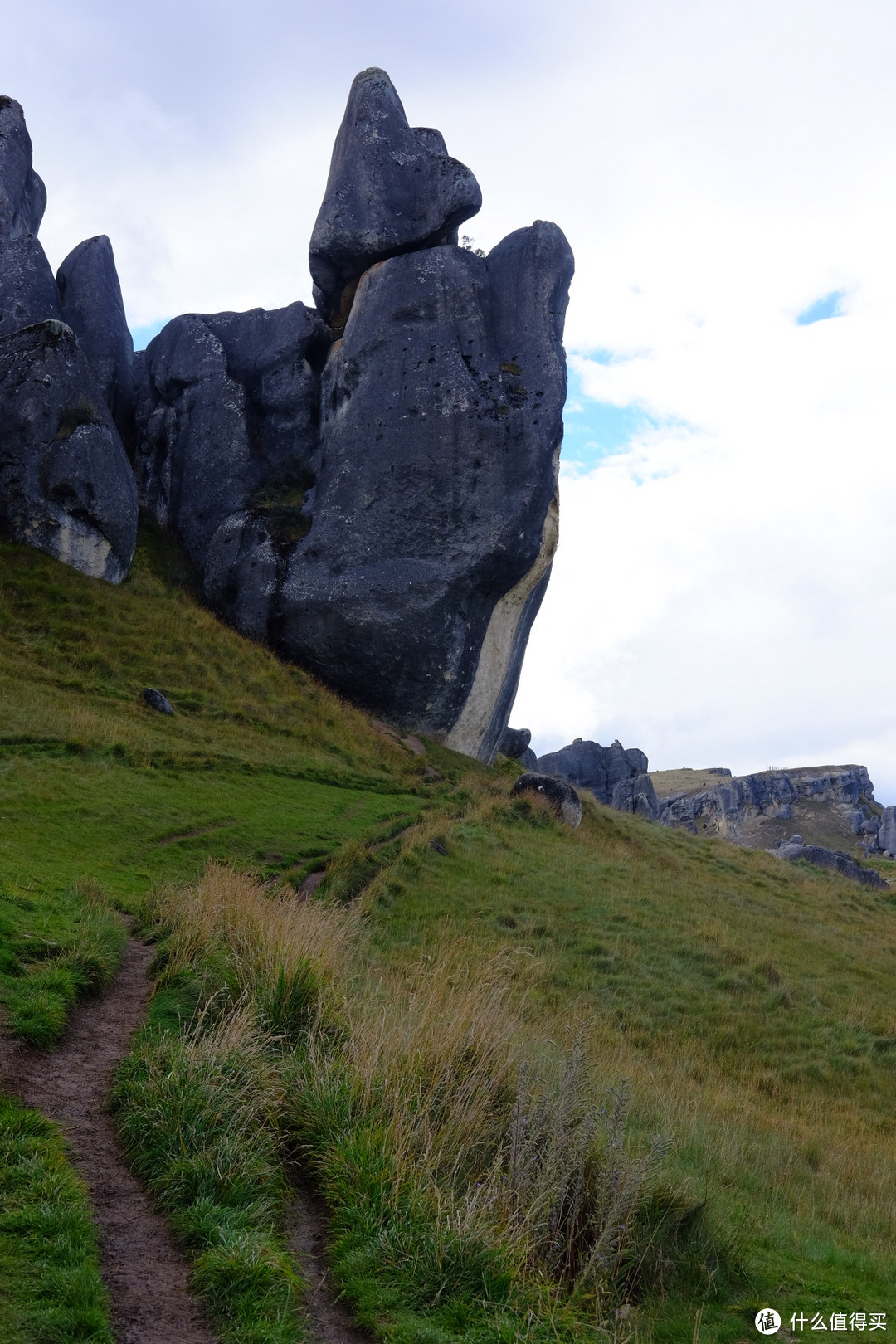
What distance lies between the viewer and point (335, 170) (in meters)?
43.2

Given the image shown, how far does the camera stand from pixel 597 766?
85.6 meters

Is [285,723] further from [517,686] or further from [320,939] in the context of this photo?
[320,939]

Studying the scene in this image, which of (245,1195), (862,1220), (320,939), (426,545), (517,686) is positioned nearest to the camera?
(245,1195)

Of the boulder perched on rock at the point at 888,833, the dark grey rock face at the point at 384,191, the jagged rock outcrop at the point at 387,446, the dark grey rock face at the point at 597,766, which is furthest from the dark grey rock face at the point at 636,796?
the dark grey rock face at the point at 384,191

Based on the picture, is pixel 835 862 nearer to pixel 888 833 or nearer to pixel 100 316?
pixel 100 316

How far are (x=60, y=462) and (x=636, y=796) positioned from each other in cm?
5520

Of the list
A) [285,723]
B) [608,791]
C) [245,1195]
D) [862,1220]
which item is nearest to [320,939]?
[245,1195]

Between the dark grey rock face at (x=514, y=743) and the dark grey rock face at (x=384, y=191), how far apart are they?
74.8ft

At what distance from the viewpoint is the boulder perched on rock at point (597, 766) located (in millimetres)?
84375

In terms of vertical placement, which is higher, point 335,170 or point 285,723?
point 335,170

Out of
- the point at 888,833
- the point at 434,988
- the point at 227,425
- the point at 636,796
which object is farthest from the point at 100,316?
the point at 888,833

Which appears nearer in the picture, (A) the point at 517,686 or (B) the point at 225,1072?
(B) the point at 225,1072

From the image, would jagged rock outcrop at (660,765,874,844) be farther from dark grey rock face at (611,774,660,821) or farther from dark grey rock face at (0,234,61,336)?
dark grey rock face at (0,234,61,336)

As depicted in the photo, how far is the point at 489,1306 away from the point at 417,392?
1426 inches
